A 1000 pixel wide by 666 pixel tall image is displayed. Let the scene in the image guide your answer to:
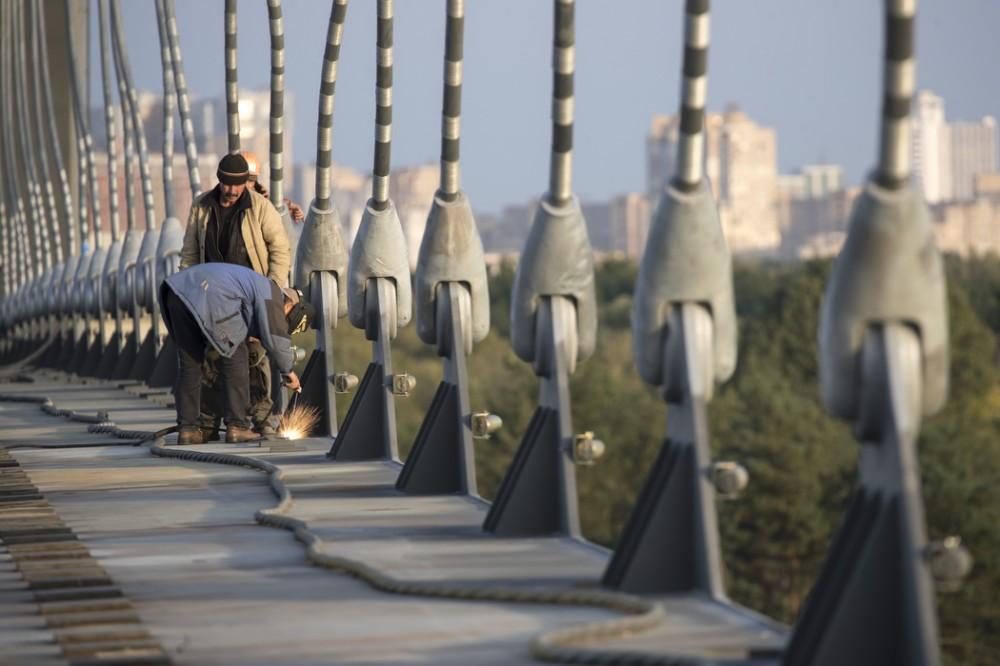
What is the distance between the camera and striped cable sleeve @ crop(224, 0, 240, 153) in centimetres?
1961

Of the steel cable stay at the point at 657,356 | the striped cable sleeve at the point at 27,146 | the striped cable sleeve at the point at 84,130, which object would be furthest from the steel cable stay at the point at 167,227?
the striped cable sleeve at the point at 27,146

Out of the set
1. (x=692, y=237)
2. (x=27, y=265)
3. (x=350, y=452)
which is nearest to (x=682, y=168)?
(x=692, y=237)

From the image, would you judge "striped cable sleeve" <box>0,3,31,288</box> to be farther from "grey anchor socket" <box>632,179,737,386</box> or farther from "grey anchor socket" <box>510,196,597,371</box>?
"grey anchor socket" <box>632,179,737,386</box>

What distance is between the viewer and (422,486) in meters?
10.6

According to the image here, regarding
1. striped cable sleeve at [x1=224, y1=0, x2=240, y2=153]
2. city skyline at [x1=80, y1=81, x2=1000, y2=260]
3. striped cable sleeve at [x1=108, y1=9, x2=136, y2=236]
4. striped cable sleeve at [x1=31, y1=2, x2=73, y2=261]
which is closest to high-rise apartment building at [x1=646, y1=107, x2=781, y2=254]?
city skyline at [x1=80, y1=81, x2=1000, y2=260]

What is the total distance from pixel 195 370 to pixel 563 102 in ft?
15.5

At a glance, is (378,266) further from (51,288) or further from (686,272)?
(51,288)

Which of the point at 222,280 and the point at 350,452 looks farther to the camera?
the point at 222,280

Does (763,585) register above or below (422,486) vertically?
below

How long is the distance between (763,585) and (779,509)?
403cm

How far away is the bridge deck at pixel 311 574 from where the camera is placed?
648 cm

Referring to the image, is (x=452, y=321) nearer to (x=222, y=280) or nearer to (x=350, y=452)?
(x=350, y=452)

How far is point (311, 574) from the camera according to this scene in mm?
8086

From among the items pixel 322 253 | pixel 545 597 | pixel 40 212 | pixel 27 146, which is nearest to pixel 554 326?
pixel 545 597
